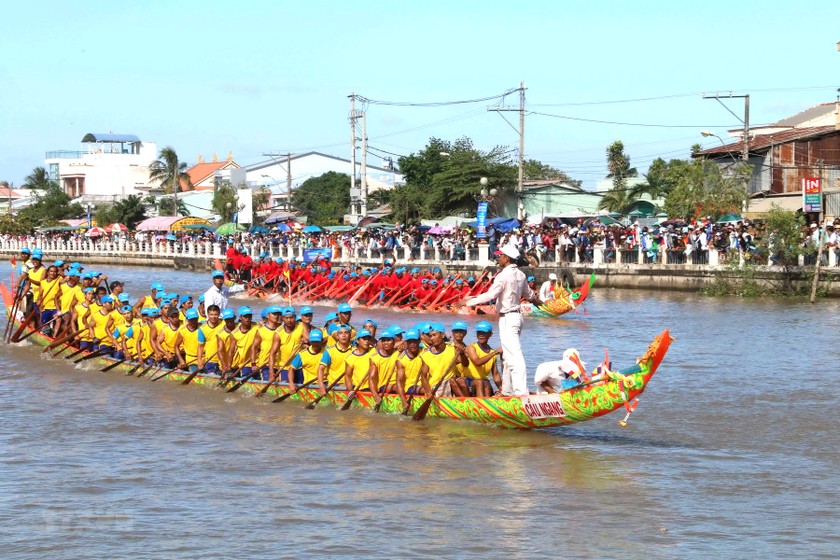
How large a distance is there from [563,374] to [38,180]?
10064 centimetres

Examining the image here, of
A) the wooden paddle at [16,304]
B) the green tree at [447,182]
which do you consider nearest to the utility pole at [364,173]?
the green tree at [447,182]

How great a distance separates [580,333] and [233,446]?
525 inches

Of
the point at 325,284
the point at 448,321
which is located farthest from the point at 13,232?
the point at 448,321

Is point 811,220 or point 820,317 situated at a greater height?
point 811,220

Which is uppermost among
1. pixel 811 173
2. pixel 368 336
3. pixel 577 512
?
pixel 811 173

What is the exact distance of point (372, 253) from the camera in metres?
44.6

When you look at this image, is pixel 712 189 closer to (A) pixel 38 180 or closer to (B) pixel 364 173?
(B) pixel 364 173

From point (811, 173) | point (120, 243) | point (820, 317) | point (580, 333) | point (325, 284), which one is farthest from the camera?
point (120, 243)

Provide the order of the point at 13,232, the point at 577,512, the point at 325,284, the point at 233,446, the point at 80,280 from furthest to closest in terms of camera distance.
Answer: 1. the point at 13,232
2. the point at 325,284
3. the point at 80,280
4. the point at 233,446
5. the point at 577,512

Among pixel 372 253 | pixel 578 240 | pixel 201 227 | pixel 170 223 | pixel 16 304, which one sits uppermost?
pixel 170 223

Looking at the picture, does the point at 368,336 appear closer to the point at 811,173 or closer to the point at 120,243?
the point at 811,173

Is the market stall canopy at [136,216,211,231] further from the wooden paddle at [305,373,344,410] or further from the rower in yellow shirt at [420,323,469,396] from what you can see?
the rower in yellow shirt at [420,323,469,396]

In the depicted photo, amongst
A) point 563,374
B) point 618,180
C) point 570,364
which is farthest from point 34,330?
point 618,180

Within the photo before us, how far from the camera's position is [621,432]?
13.5m
